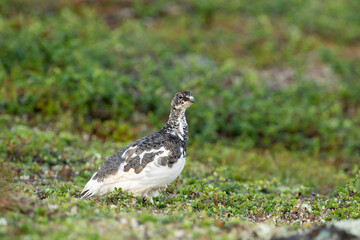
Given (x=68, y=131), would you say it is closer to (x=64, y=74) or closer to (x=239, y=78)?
(x=64, y=74)

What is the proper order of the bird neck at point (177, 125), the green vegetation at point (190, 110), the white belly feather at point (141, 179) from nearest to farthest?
the green vegetation at point (190, 110) < the white belly feather at point (141, 179) < the bird neck at point (177, 125)

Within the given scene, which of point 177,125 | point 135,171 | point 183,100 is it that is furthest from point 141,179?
point 183,100

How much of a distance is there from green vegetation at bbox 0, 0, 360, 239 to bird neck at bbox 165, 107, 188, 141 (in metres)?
1.08

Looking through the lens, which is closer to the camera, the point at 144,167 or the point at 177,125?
the point at 144,167

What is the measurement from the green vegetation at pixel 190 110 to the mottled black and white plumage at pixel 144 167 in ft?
0.78

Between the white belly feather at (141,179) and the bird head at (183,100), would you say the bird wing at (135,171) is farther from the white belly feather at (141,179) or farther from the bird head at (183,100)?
the bird head at (183,100)

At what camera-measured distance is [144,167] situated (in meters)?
7.65

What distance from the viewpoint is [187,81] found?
15398mm

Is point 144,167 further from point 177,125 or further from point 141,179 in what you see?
point 177,125

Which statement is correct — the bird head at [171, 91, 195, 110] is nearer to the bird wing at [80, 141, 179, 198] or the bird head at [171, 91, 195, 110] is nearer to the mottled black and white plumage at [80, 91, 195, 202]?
the mottled black and white plumage at [80, 91, 195, 202]

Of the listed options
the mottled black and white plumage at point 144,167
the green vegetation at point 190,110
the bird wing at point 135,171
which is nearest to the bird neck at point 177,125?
the mottled black and white plumage at point 144,167

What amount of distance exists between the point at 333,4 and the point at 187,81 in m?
12.6

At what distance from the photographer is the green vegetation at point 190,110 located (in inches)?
275

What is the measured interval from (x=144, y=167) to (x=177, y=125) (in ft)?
3.49
